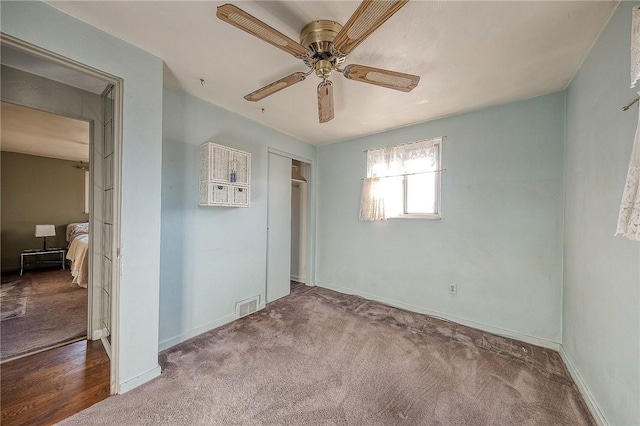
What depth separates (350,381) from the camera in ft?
5.89

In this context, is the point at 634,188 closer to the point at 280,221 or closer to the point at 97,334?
the point at 280,221

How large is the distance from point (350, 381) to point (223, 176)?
2.23 m

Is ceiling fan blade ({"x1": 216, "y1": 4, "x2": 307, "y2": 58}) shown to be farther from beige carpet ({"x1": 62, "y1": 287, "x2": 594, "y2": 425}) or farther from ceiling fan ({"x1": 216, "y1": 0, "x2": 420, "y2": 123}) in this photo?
beige carpet ({"x1": 62, "y1": 287, "x2": 594, "y2": 425})

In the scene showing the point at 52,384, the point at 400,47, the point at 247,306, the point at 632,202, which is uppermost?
the point at 400,47

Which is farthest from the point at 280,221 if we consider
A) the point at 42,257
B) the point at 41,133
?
the point at 42,257

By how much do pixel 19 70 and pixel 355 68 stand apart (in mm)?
2713

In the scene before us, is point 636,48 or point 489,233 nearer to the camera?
point 636,48

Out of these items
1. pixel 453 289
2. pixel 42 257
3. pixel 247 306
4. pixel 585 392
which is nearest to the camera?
pixel 585 392

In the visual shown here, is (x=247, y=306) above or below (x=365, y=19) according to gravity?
below

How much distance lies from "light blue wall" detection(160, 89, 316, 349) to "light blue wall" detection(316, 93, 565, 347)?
67.2 inches

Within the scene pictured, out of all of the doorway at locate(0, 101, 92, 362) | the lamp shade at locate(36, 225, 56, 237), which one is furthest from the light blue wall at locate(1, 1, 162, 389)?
the lamp shade at locate(36, 225, 56, 237)

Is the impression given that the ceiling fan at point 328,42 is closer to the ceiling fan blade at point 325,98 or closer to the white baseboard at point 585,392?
the ceiling fan blade at point 325,98

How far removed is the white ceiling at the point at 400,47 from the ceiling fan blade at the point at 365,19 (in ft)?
0.82

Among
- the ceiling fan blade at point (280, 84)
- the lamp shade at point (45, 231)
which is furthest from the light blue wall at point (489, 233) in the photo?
the lamp shade at point (45, 231)
